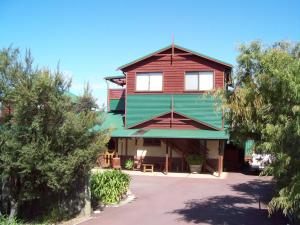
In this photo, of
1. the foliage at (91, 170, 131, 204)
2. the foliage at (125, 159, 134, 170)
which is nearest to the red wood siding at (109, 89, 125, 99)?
the foliage at (125, 159, 134, 170)

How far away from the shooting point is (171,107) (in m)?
29.0

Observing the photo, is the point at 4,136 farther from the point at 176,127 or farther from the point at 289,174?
the point at 176,127

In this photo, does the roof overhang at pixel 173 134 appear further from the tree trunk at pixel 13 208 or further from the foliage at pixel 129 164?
the tree trunk at pixel 13 208

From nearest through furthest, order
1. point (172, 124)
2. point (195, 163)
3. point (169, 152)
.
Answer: point (195, 163) < point (172, 124) < point (169, 152)

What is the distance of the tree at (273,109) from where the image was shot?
354 inches

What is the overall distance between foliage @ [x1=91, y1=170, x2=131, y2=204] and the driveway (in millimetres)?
603

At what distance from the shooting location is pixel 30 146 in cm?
1140

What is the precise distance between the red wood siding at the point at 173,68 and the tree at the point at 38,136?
1693 cm

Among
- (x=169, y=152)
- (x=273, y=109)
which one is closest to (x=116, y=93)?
(x=169, y=152)

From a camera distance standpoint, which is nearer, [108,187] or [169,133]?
[108,187]

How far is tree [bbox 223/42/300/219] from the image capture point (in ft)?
29.5

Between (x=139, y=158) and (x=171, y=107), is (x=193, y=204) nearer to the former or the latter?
(x=171, y=107)

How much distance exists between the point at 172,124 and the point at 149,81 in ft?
11.1

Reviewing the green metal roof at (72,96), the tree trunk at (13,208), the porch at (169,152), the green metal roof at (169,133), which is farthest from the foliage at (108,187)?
the porch at (169,152)
